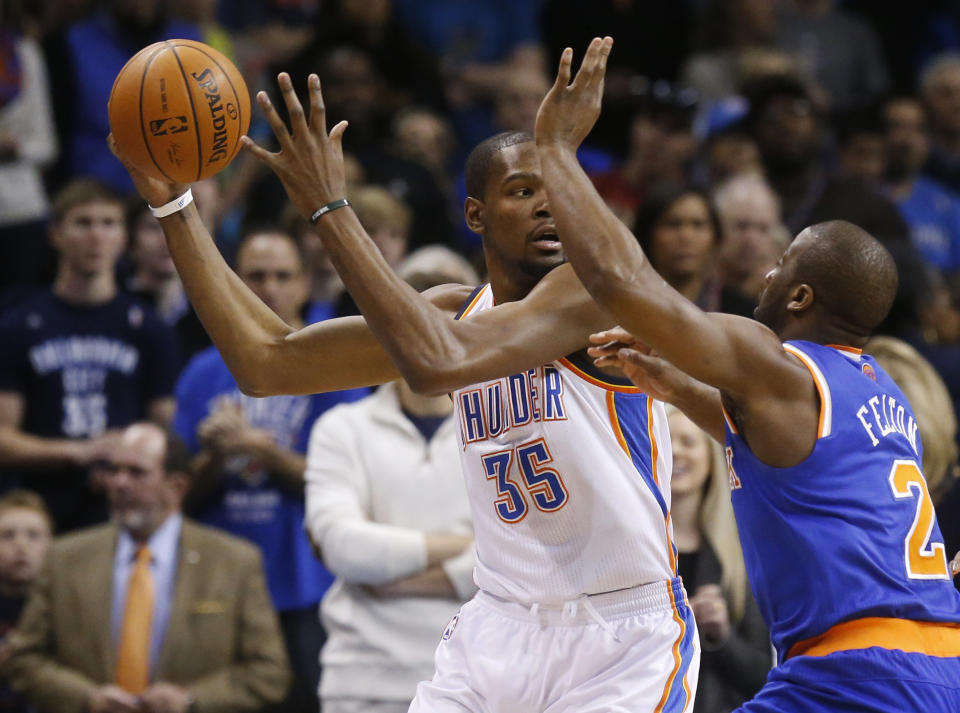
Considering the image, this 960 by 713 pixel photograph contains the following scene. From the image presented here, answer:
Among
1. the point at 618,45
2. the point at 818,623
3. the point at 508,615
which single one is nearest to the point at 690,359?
the point at 818,623

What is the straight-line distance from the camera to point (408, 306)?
378 centimetres

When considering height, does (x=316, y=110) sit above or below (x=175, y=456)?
above

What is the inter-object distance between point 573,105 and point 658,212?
132 inches

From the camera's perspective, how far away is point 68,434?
7.62m

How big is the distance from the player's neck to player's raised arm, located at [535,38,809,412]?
4529 millimetres

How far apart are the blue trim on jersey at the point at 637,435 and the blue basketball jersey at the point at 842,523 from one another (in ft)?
1.08

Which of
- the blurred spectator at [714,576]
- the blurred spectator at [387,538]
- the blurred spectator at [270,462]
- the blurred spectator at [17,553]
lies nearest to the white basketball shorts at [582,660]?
the blurred spectator at [714,576]

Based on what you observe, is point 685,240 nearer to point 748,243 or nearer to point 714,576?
point 748,243

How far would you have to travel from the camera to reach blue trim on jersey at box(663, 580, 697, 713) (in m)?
4.07

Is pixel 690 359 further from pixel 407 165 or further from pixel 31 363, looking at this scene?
pixel 407 165

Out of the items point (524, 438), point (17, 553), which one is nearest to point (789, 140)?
point (17, 553)

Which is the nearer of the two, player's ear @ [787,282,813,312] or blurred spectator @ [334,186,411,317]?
player's ear @ [787,282,813,312]

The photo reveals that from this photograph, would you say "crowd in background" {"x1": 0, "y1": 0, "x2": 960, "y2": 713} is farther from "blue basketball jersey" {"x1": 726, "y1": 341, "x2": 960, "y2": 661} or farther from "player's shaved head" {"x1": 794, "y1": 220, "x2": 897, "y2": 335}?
"player's shaved head" {"x1": 794, "y1": 220, "x2": 897, "y2": 335}

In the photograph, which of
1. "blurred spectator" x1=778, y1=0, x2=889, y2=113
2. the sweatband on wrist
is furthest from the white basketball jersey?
"blurred spectator" x1=778, y1=0, x2=889, y2=113
